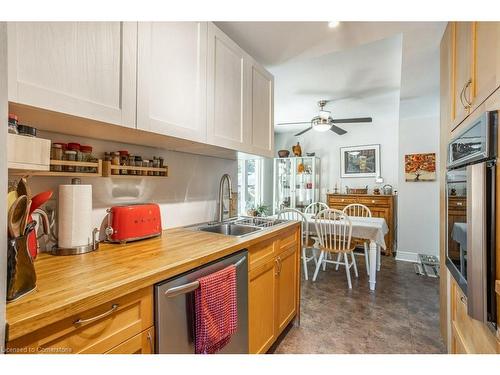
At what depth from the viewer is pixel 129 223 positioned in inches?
52.6

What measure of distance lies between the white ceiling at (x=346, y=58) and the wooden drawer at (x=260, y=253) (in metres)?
1.47

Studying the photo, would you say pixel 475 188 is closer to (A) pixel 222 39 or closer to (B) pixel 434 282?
(A) pixel 222 39

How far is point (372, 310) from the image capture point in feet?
7.84

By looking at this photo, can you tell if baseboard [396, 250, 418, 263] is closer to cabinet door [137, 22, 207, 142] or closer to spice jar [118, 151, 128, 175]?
cabinet door [137, 22, 207, 142]

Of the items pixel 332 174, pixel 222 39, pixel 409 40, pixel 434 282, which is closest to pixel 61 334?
pixel 222 39

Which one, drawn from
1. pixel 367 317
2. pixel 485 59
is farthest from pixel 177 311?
pixel 367 317

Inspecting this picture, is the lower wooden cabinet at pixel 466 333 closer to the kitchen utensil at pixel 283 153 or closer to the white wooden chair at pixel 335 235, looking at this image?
the white wooden chair at pixel 335 235

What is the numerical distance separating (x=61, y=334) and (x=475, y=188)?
1.41 m

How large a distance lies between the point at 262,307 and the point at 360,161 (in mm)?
3964

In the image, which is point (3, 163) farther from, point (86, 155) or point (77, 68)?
point (86, 155)

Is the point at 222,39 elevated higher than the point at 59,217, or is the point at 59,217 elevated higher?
the point at 222,39

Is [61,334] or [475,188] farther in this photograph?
[475,188]

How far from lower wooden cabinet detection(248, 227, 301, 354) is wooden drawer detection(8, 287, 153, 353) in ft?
2.27

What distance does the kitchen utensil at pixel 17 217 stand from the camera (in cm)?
68
